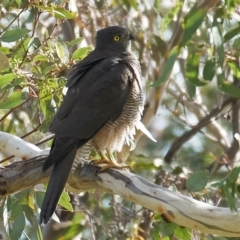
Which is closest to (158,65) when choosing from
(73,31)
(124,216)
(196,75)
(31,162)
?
(73,31)

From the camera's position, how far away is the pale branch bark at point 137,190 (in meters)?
2.80

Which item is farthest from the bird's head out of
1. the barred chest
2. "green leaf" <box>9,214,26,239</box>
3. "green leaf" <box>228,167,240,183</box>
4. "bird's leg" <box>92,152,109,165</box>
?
"green leaf" <box>228,167,240,183</box>

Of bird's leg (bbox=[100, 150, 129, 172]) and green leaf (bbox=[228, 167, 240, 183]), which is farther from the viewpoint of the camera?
bird's leg (bbox=[100, 150, 129, 172])

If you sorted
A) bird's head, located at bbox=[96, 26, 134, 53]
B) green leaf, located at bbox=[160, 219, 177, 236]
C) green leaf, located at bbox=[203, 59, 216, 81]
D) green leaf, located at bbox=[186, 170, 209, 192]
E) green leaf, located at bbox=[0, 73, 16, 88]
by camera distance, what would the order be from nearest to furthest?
green leaf, located at bbox=[203, 59, 216, 81], green leaf, located at bbox=[186, 170, 209, 192], green leaf, located at bbox=[160, 219, 177, 236], green leaf, located at bbox=[0, 73, 16, 88], bird's head, located at bbox=[96, 26, 134, 53]

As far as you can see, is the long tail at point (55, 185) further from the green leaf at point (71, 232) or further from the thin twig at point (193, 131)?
the thin twig at point (193, 131)

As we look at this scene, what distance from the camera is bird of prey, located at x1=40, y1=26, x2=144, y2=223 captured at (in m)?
3.50

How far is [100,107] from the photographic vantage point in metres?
3.67

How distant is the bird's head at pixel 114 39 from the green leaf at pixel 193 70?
1.44m

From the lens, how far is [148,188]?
9.83 feet

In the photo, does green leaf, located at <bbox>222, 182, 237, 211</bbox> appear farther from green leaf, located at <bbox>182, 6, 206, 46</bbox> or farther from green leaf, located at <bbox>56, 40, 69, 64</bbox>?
green leaf, located at <bbox>56, 40, 69, 64</bbox>

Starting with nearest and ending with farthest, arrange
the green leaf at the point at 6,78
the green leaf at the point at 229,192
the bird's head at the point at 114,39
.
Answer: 1. the green leaf at the point at 229,192
2. the green leaf at the point at 6,78
3. the bird's head at the point at 114,39

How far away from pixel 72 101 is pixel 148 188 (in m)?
0.82

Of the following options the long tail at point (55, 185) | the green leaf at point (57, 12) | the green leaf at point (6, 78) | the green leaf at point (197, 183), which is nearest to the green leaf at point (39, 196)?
the long tail at point (55, 185)

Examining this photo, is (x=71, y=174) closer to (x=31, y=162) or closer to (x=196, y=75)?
(x=31, y=162)
